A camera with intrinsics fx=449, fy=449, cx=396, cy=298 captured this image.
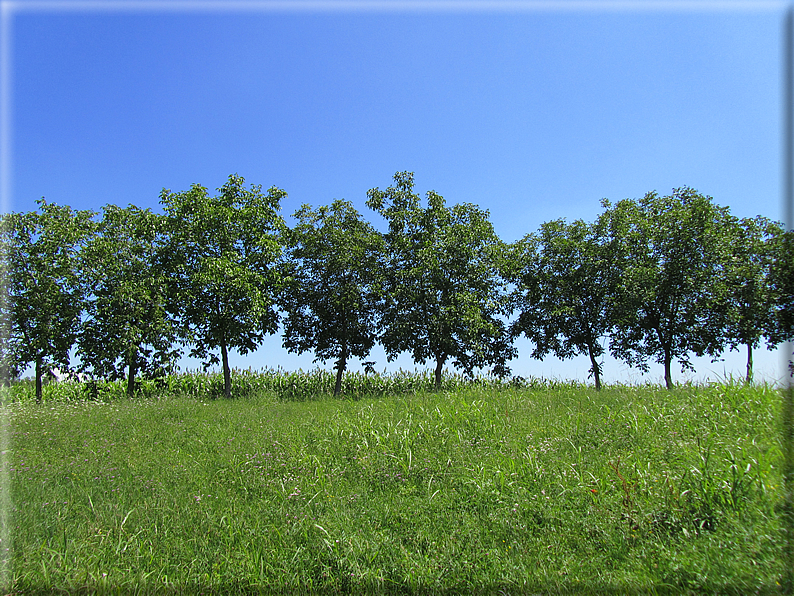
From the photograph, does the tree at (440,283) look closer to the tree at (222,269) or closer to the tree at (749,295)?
the tree at (222,269)

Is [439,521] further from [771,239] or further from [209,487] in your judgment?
[771,239]

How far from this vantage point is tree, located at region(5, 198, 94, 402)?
1984 cm

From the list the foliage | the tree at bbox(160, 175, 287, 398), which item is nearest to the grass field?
the tree at bbox(160, 175, 287, 398)

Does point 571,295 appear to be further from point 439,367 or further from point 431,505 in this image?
point 431,505

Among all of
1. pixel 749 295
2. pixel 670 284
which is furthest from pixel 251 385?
pixel 749 295

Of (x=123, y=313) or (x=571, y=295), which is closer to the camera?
(x=123, y=313)

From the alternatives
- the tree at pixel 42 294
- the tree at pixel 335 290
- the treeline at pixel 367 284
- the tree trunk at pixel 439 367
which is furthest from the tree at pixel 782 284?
the tree at pixel 42 294

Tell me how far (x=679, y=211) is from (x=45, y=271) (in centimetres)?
3014

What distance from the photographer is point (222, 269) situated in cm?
1958

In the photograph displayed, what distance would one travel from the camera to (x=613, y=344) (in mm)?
23688

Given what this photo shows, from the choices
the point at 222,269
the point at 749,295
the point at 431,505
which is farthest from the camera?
the point at 749,295

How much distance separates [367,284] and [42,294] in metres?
14.3

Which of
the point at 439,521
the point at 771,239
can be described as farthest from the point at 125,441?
the point at 771,239

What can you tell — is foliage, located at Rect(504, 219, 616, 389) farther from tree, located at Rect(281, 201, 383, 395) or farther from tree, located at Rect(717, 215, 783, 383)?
tree, located at Rect(281, 201, 383, 395)
